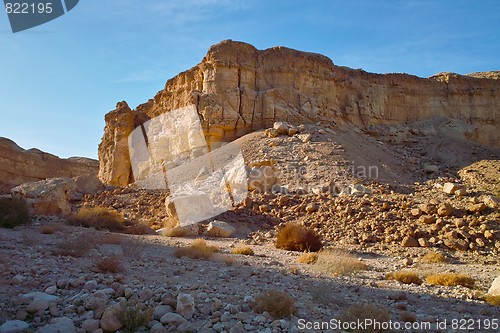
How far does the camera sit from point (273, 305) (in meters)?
4.78

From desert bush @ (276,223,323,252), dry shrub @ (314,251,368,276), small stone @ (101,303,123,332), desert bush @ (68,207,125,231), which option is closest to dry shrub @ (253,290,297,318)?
small stone @ (101,303,123,332)

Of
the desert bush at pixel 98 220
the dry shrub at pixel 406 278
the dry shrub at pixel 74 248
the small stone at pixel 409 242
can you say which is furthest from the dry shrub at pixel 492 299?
the desert bush at pixel 98 220

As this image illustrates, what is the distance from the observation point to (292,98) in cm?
2416

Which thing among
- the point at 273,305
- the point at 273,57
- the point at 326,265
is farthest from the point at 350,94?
the point at 273,305

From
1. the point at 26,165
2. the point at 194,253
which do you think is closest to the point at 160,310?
the point at 194,253

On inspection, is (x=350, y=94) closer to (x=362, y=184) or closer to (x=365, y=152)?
(x=365, y=152)

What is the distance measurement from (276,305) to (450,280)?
13.7 ft

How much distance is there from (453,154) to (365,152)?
7.74m

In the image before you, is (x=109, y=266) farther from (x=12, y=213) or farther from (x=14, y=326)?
(x=12, y=213)

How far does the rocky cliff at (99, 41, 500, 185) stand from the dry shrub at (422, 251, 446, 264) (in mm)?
14314

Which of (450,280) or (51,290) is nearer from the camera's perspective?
(51,290)

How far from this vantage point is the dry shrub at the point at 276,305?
4703 millimetres

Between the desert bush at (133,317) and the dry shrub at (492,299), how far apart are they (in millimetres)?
4895

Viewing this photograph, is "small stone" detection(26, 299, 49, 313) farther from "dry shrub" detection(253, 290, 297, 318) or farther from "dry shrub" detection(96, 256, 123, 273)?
"dry shrub" detection(253, 290, 297, 318)
